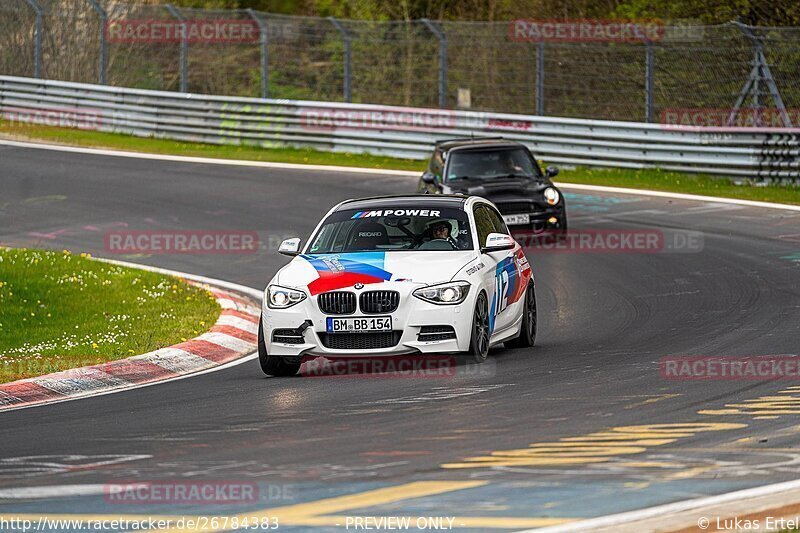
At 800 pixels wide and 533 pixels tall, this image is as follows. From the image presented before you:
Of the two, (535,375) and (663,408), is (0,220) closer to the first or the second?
(535,375)

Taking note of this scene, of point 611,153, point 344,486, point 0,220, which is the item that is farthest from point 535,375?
point 611,153

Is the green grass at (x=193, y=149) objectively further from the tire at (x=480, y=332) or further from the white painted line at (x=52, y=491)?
the white painted line at (x=52, y=491)

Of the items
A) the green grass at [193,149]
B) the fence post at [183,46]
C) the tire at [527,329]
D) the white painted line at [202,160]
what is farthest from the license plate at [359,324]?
the fence post at [183,46]

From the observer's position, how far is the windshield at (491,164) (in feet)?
68.2

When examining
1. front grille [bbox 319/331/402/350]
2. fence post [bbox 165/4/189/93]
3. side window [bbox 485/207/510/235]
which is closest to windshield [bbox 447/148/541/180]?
side window [bbox 485/207/510/235]

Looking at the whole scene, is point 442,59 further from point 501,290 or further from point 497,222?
point 501,290

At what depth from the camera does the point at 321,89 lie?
34.1m

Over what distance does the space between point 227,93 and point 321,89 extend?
16.2ft

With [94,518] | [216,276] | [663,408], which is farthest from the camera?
[216,276]

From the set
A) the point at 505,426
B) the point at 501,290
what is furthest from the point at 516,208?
the point at 505,426

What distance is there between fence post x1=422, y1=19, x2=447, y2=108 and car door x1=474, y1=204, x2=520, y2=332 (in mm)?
18177

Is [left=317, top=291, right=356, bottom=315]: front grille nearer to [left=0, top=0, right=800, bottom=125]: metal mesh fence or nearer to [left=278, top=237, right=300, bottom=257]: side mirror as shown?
[left=278, top=237, right=300, bottom=257]: side mirror

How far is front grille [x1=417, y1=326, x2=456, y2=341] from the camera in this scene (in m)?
10.9

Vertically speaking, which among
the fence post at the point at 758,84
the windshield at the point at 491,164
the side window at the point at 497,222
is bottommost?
the side window at the point at 497,222
